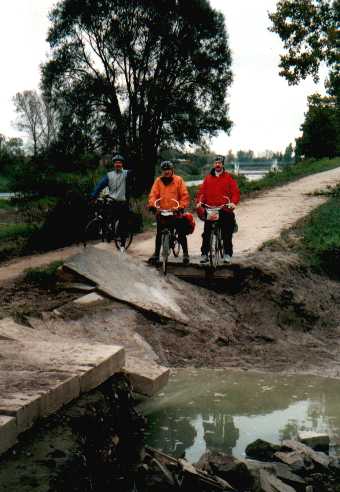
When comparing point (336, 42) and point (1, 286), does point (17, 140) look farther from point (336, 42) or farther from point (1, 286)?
point (1, 286)

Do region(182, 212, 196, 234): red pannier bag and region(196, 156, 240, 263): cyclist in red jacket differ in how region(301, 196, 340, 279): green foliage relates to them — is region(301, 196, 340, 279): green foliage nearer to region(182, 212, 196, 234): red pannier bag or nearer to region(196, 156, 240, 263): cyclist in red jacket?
region(196, 156, 240, 263): cyclist in red jacket

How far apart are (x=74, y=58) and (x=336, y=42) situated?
12840 mm

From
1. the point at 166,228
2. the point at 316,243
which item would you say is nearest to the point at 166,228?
the point at 166,228

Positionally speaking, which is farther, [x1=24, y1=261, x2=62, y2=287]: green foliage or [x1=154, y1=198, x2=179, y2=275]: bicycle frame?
[x1=154, y1=198, x2=179, y2=275]: bicycle frame

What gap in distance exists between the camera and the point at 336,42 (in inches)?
817

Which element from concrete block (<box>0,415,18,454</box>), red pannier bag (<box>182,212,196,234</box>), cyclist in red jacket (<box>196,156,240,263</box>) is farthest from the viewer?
red pannier bag (<box>182,212,196,234</box>)

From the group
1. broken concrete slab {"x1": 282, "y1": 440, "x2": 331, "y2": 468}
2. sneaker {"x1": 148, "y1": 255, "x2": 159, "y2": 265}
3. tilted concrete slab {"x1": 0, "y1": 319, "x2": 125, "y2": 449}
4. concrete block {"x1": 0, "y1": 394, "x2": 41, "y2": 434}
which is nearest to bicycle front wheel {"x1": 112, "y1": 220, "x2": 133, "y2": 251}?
sneaker {"x1": 148, "y1": 255, "x2": 159, "y2": 265}

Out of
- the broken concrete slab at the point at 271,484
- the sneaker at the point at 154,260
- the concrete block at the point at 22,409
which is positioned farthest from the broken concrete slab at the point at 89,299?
the broken concrete slab at the point at 271,484

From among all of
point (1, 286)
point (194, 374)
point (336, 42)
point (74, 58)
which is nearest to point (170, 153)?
point (74, 58)

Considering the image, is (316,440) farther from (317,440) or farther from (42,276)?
(42,276)

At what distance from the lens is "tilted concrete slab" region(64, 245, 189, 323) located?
379 inches

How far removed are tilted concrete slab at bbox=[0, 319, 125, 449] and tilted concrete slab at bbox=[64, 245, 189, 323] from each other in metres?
2.62

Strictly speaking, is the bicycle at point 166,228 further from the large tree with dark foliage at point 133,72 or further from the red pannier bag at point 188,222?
the large tree with dark foliage at point 133,72

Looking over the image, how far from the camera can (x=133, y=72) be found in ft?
96.7
